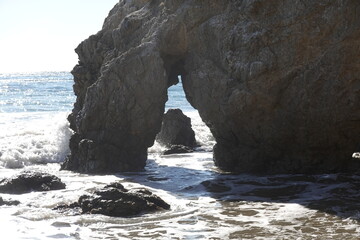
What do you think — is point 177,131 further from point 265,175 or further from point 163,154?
point 265,175

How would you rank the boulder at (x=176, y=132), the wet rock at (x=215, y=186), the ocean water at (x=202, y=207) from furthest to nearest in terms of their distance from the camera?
the boulder at (x=176, y=132) < the wet rock at (x=215, y=186) < the ocean water at (x=202, y=207)

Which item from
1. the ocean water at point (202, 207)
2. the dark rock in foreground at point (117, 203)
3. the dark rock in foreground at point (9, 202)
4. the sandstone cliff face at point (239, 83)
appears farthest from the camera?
the sandstone cliff face at point (239, 83)

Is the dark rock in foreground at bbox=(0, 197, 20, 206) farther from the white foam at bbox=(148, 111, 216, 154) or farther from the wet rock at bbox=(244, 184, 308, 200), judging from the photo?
the white foam at bbox=(148, 111, 216, 154)

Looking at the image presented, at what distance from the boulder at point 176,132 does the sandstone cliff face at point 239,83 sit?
488 centimetres

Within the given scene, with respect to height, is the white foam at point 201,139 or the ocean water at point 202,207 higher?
the white foam at point 201,139

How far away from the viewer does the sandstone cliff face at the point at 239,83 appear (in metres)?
15.2

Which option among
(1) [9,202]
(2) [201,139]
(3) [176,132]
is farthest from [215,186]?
(2) [201,139]

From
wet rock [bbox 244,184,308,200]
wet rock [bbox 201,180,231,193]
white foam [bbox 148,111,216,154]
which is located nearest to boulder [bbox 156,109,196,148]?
white foam [bbox 148,111,216,154]

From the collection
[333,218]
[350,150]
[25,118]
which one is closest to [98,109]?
[350,150]

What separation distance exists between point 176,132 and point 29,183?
10259 millimetres

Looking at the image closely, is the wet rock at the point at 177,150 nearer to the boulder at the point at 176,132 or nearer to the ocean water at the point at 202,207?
the ocean water at the point at 202,207

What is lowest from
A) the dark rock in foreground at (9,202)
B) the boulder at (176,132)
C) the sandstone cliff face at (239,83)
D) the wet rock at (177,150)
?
the dark rock in foreground at (9,202)

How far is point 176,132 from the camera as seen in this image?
24.5 m

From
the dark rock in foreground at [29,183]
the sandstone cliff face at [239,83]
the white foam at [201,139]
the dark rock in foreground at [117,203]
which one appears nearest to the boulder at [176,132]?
the white foam at [201,139]
